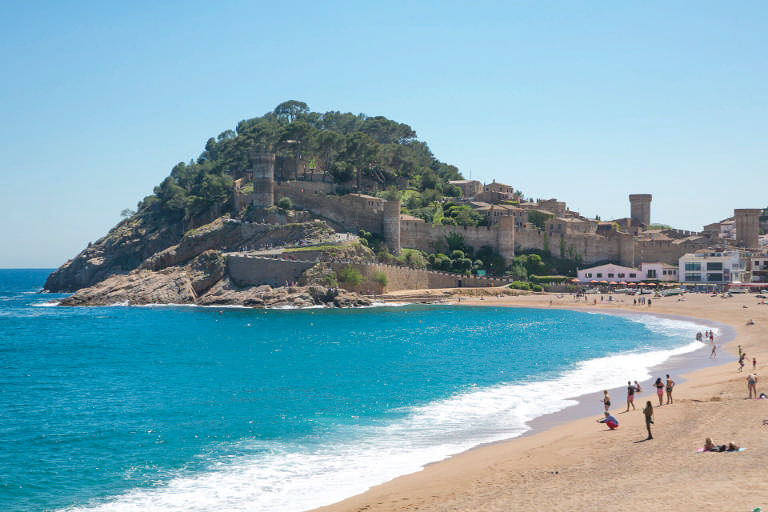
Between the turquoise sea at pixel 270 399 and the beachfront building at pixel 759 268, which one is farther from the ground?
the beachfront building at pixel 759 268

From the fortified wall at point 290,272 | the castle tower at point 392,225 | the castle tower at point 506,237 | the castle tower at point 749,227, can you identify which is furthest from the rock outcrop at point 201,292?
the castle tower at point 749,227

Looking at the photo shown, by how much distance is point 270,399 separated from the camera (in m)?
23.4

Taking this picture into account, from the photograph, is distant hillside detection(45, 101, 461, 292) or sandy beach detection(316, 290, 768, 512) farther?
distant hillside detection(45, 101, 461, 292)

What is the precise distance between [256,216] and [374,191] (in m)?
16.5

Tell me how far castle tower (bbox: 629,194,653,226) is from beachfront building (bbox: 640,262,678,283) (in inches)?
1230

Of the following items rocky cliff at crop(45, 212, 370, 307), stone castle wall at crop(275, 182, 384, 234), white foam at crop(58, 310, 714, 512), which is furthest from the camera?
stone castle wall at crop(275, 182, 384, 234)

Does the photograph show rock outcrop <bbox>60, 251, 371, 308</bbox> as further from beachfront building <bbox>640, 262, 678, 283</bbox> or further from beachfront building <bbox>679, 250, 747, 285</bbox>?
beachfront building <bbox>679, 250, 747, 285</bbox>

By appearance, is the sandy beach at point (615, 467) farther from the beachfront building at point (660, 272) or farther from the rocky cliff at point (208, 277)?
the beachfront building at point (660, 272)

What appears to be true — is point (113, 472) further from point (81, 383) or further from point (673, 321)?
point (673, 321)

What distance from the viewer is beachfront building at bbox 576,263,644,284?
70.9m

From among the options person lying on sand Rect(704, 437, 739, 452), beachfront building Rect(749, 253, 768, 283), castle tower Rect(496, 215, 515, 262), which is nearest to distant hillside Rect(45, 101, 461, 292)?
castle tower Rect(496, 215, 515, 262)

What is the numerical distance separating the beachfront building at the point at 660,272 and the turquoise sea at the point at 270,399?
80.2 ft

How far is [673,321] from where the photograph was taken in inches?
1886

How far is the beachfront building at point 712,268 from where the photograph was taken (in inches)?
2675
